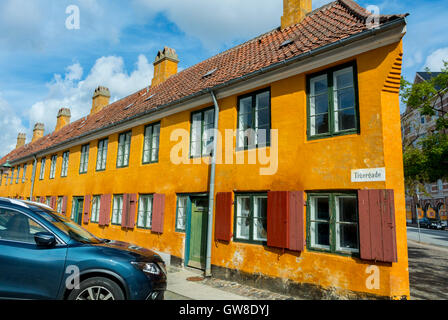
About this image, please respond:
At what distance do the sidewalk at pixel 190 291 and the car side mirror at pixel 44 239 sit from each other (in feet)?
9.37

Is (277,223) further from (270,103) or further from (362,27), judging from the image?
(362,27)

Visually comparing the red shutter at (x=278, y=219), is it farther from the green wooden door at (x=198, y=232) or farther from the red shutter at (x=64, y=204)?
the red shutter at (x=64, y=204)

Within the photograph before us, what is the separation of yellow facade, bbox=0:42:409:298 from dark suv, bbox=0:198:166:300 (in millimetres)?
3438

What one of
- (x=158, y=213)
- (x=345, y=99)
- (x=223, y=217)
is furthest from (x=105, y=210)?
(x=345, y=99)

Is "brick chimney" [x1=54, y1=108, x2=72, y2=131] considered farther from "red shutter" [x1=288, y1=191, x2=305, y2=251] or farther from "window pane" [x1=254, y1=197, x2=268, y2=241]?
"red shutter" [x1=288, y1=191, x2=305, y2=251]

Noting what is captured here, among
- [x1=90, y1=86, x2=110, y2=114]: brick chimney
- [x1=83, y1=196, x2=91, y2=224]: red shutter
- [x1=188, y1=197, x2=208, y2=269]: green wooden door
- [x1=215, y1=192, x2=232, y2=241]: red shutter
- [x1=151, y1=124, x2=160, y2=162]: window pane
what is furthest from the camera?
[x1=90, y1=86, x2=110, y2=114]: brick chimney

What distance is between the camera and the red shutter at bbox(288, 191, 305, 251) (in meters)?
6.32

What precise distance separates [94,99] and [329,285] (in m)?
20.0

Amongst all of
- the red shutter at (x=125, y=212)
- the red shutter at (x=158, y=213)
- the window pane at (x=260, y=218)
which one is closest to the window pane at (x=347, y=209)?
Answer: the window pane at (x=260, y=218)

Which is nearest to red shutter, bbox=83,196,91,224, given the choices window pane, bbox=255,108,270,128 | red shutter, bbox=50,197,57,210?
red shutter, bbox=50,197,57,210

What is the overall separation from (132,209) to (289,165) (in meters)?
A: 6.85

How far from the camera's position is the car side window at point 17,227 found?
13.0ft

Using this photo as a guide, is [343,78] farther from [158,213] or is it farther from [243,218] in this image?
[158,213]

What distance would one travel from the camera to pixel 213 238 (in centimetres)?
823
